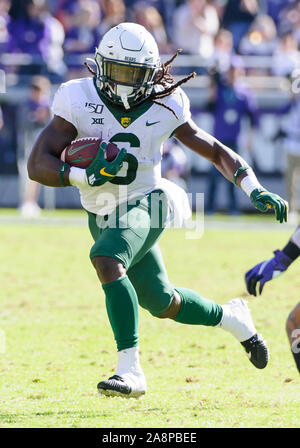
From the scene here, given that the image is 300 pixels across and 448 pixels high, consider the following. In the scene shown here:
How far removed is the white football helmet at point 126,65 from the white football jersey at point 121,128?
7 centimetres

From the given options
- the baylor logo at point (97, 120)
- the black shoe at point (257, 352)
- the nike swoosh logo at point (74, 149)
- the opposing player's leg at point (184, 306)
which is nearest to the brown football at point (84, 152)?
the nike swoosh logo at point (74, 149)

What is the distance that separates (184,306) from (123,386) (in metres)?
0.58

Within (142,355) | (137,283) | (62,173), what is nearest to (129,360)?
(137,283)

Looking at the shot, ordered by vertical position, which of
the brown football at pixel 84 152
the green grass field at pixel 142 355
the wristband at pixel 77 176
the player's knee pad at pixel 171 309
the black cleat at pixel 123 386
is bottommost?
the green grass field at pixel 142 355

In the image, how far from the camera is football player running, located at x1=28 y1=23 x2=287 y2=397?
4070mm

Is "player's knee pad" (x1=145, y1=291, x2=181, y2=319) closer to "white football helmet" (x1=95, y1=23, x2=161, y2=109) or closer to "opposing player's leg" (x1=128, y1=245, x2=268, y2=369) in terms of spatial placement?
"opposing player's leg" (x1=128, y1=245, x2=268, y2=369)

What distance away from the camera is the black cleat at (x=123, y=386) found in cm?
390

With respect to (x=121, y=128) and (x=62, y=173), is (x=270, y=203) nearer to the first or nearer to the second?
(x=121, y=128)

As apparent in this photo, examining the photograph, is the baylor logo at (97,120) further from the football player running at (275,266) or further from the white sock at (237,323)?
the white sock at (237,323)

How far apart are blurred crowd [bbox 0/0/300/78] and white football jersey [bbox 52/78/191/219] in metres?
7.99

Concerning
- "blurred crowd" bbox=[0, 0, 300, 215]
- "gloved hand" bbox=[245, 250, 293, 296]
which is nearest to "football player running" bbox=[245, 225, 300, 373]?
"gloved hand" bbox=[245, 250, 293, 296]

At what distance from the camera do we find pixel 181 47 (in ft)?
42.1

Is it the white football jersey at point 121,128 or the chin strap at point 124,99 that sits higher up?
the chin strap at point 124,99

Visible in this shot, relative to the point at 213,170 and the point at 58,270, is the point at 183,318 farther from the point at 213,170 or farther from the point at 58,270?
the point at 213,170
